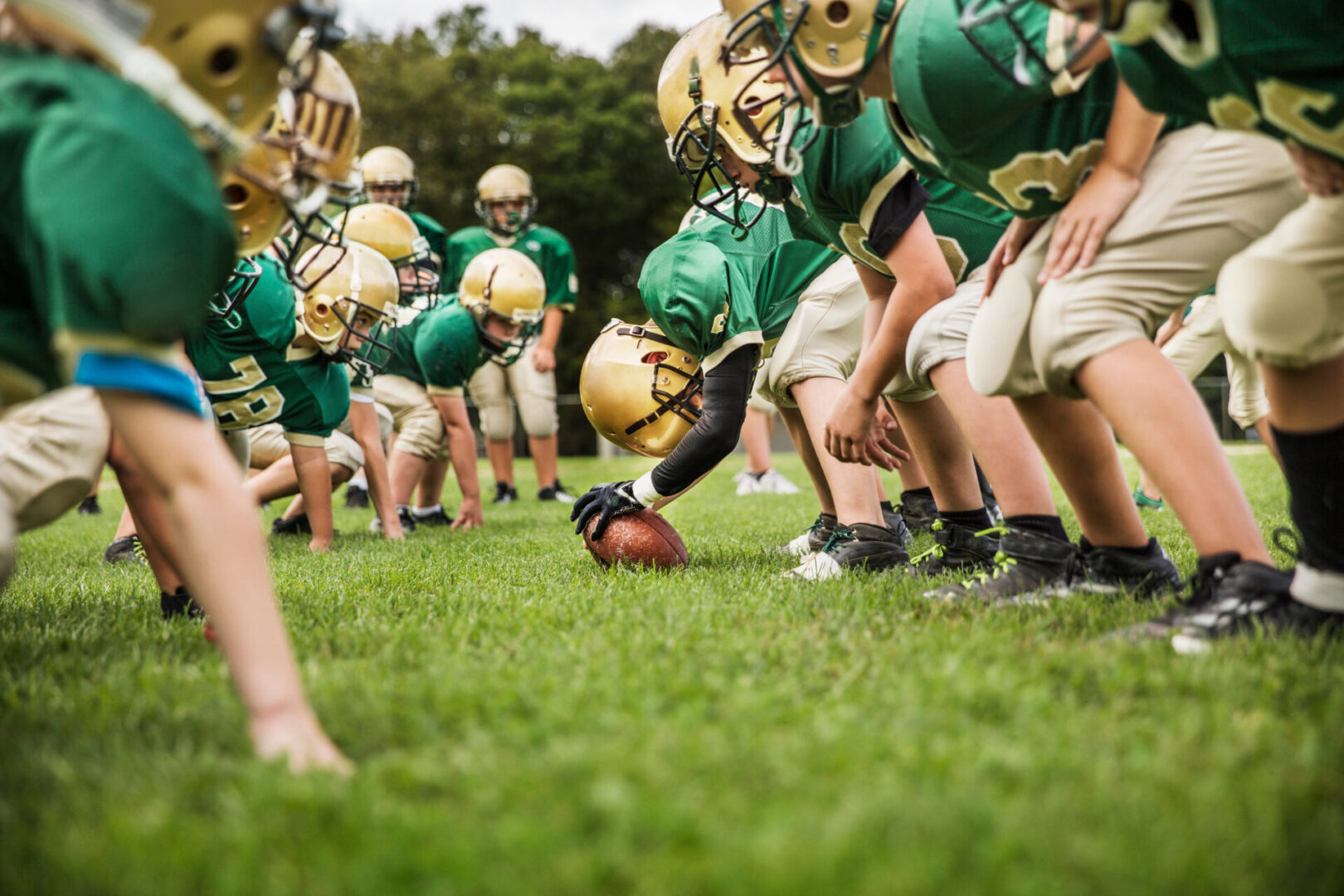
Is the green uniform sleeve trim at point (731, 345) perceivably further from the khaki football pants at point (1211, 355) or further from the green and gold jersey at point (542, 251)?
the green and gold jersey at point (542, 251)

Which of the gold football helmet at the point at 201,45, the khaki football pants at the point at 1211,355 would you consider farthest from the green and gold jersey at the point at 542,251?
the gold football helmet at the point at 201,45

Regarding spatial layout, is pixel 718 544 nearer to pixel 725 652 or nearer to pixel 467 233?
pixel 725 652

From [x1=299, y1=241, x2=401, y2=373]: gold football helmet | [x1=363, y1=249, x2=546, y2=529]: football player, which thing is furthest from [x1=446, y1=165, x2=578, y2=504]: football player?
[x1=299, y1=241, x2=401, y2=373]: gold football helmet

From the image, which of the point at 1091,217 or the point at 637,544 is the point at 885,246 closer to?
the point at 1091,217

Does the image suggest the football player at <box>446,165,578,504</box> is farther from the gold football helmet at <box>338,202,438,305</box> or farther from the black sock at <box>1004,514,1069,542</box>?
the black sock at <box>1004,514,1069,542</box>

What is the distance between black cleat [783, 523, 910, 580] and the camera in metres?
3.19

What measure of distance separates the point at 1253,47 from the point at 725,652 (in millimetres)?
1345

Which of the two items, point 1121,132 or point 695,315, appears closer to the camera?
point 1121,132

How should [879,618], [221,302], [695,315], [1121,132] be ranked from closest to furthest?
[1121,132] → [879,618] → [695,315] → [221,302]

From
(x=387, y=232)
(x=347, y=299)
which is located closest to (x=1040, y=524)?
(x=347, y=299)

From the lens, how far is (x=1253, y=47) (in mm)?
1499

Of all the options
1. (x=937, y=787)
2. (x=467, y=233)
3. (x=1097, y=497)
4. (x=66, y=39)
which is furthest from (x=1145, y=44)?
(x=467, y=233)

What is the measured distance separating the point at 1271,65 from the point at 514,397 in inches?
298

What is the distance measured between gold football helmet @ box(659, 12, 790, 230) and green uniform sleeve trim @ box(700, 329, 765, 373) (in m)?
0.41
